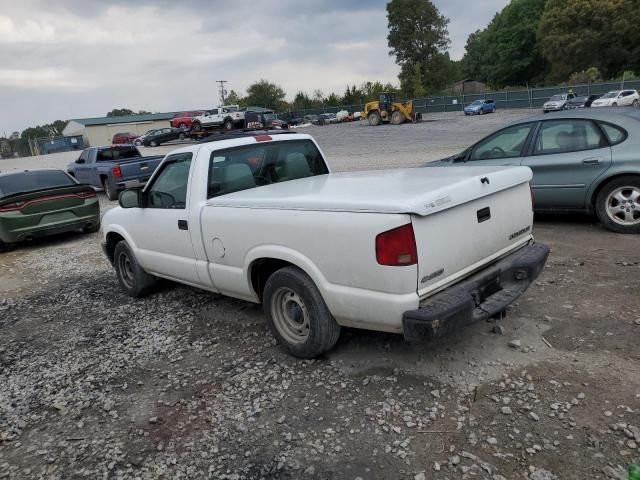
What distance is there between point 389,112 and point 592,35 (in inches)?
1356

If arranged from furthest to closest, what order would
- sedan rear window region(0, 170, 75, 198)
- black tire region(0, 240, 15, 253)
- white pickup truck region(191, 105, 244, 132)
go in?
white pickup truck region(191, 105, 244, 132), black tire region(0, 240, 15, 253), sedan rear window region(0, 170, 75, 198)

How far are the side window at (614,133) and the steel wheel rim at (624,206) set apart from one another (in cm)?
60

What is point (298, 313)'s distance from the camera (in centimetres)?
392

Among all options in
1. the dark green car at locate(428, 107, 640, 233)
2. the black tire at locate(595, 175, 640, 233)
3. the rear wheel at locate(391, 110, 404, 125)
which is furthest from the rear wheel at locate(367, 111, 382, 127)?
the black tire at locate(595, 175, 640, 233)

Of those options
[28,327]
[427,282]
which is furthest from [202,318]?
[427,282]

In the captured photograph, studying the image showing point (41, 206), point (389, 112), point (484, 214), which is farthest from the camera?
point (389, 112)

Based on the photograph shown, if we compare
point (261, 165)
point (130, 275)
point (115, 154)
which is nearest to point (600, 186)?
point (261, 165)

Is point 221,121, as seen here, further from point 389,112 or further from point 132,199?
point 132,199

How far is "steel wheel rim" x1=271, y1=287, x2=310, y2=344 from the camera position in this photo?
12.7ft

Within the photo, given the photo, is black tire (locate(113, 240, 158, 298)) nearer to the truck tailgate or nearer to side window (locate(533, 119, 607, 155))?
the truck tailgate

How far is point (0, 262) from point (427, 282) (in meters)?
8.40

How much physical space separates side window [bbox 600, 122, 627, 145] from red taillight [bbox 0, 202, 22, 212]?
922 centimetres

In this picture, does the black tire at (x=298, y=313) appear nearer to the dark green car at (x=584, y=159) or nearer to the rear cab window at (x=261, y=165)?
the rear cab window at (x=261, y=165)

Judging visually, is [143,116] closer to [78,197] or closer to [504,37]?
[504,37]
